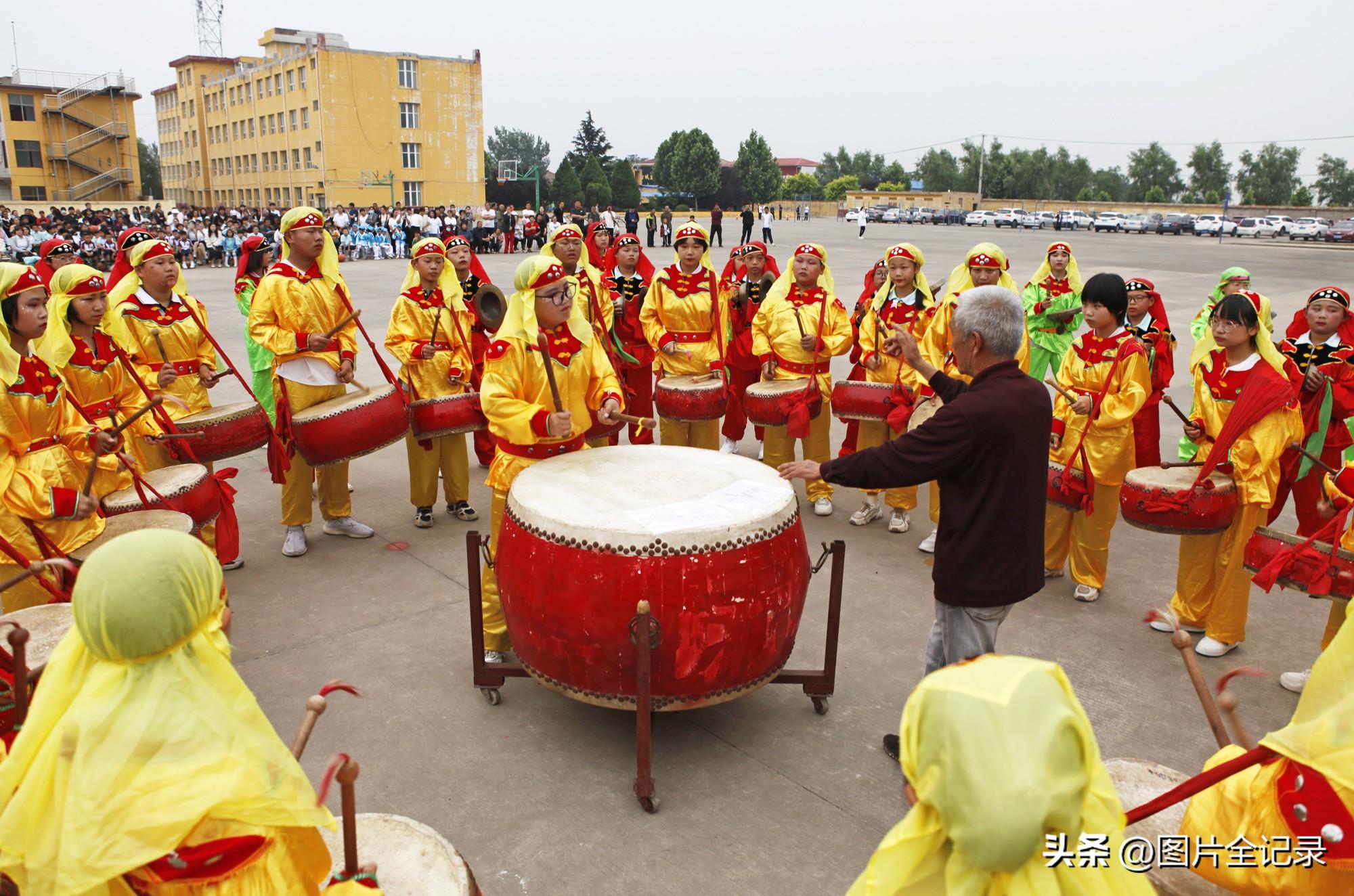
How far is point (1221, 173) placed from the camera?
78250 mm

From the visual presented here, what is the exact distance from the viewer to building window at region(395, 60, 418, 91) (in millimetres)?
50031

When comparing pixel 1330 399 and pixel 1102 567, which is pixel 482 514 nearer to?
pixel 1102 567

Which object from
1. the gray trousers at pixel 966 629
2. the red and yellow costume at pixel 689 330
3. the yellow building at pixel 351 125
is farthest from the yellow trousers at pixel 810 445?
the yellow building at pixel 351 125

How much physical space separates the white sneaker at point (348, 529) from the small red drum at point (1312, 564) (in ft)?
16.0

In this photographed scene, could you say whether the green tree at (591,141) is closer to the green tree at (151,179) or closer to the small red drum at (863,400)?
the green tree at (151,179)

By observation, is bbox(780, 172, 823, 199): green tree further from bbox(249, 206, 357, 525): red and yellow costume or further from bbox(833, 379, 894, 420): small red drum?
bbox(249, 206, 357, 525): red and yellow costume

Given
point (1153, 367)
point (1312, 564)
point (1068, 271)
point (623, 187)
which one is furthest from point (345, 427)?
point (623, 187)

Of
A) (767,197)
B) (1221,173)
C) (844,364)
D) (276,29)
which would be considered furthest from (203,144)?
(1221,173)

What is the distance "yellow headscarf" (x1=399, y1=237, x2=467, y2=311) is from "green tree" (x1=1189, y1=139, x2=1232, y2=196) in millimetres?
86933

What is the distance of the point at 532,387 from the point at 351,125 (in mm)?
50958

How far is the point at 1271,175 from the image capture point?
77.4 m

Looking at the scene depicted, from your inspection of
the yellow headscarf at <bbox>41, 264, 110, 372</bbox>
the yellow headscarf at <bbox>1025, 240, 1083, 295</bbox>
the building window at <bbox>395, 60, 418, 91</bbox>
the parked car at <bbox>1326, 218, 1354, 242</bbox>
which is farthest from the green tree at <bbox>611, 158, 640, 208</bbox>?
the yellow headscarf at <bbox>41, 264, 110, 372</bbox>

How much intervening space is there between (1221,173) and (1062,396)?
88.3 metres

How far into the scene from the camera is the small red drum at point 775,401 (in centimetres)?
607
